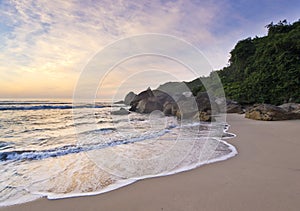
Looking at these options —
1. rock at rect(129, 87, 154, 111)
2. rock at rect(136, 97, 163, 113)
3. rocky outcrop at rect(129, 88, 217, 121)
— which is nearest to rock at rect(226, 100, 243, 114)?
rocky outcrop at rect(129, 88, 217, 121)

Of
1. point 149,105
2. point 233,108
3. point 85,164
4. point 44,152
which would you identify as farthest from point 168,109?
point 85,164

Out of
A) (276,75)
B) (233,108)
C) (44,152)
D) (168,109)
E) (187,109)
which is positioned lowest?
(44,152)

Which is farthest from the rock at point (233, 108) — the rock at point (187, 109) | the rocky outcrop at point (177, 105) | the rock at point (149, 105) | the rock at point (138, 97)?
the rock at point (138, 97)

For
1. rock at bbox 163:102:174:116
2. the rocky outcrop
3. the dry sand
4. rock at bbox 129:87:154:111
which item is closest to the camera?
the dry sand

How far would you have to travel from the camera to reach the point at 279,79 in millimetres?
14641

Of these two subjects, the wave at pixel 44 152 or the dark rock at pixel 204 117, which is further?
the dark rock at pixel 204 117

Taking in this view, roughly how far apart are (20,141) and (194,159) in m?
5.26

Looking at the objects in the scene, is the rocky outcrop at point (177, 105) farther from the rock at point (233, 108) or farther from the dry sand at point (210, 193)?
the dry sand at point (210, 193)

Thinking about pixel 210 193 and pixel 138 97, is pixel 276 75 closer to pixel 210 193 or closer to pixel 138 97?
pixel 138 97

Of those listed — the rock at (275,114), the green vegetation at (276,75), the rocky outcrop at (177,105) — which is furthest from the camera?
the green vegetation at (276,75)

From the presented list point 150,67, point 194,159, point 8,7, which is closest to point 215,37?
point 150,67

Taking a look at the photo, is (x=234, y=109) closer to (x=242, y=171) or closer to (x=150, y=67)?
(x=150, y=67)

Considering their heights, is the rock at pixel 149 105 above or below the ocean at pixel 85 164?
above

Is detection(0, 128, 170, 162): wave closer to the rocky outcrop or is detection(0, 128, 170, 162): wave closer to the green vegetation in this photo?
the rocky outcrop
